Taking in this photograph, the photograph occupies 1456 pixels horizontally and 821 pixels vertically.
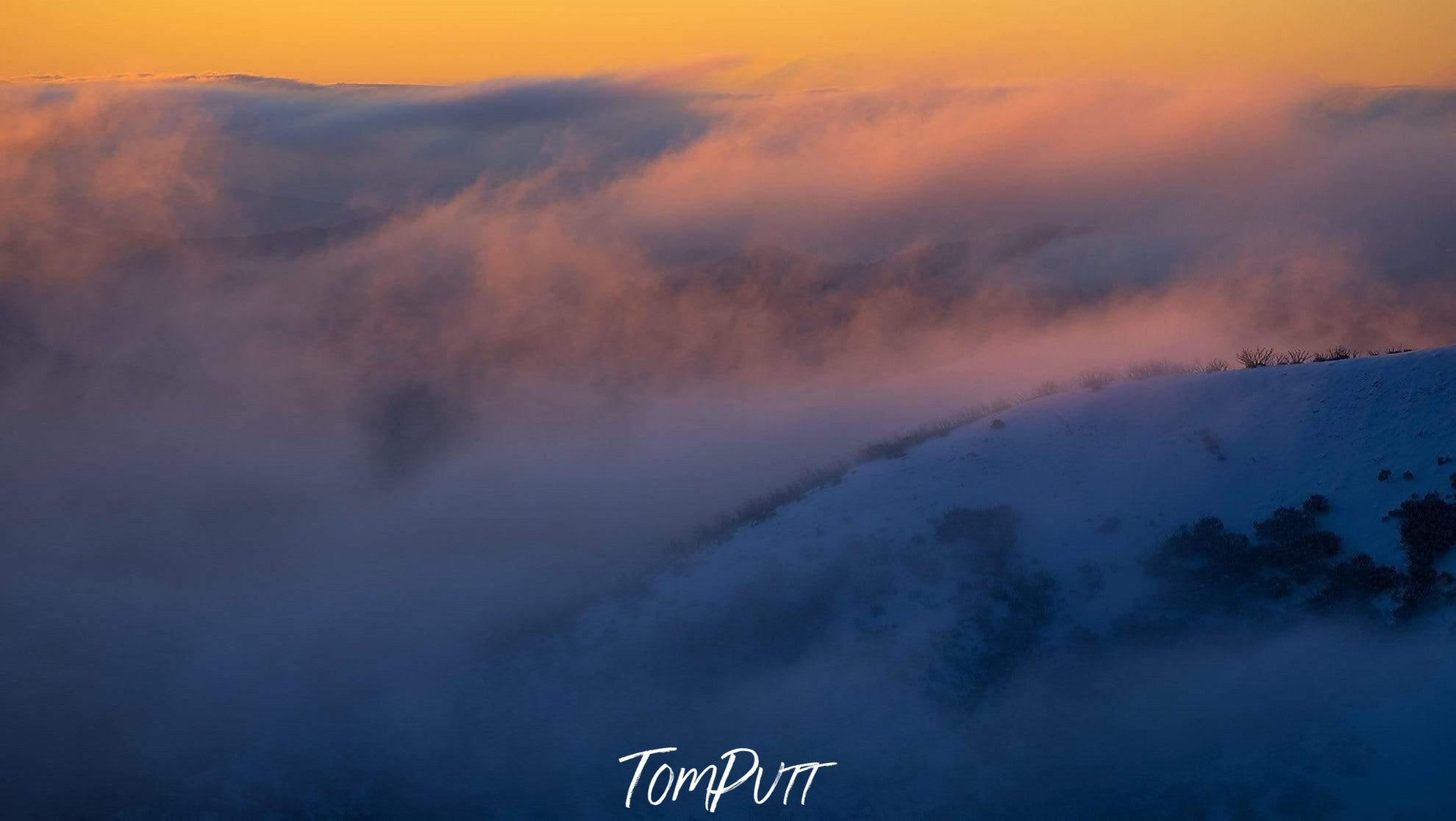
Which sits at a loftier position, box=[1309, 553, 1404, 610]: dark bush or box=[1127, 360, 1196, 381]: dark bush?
box=[1127, 360, 1196, 381]: dark bush

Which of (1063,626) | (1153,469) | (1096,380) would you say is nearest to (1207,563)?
(1153,469)

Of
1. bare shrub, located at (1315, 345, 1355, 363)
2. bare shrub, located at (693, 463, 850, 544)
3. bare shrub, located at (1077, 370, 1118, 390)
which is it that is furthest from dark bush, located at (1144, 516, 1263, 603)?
bare shrub, located at (693, 463, 850, 544)

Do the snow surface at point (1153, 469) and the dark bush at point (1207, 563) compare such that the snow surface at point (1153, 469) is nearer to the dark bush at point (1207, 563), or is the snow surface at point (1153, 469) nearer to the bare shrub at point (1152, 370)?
the dark bush at point (1207, 563)

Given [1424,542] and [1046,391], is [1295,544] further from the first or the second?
[1046,391]

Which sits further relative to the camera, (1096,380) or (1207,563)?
(1096,380)

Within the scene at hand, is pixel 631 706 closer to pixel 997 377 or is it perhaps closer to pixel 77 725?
pixel 77 725

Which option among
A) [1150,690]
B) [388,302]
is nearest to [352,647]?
[1150,690]

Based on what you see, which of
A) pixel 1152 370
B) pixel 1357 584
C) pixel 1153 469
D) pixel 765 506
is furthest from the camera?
pixel 1152 370

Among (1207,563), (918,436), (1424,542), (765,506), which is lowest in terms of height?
(1424,542)

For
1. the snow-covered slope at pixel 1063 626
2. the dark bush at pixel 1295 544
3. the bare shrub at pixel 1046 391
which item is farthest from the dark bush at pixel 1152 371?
the dark bush at pixel 1295 544

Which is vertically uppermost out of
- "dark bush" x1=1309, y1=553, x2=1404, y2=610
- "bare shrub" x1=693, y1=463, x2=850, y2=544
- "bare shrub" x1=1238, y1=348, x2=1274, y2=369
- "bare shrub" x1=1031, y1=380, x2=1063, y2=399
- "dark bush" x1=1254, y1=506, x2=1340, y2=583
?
"bare shrub" x1=1031, y1=380, x2=1063, y2=399

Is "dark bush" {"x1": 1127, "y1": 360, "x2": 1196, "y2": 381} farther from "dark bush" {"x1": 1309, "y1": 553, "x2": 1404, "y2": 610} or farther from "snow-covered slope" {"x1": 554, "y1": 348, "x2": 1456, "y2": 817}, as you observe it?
"dark bush" {"x1": 1309, "y1": 553, "x2": 1404, "y2": 610}
